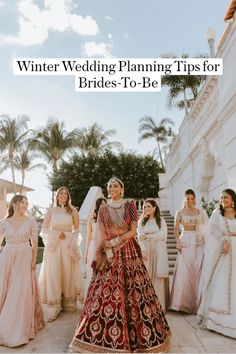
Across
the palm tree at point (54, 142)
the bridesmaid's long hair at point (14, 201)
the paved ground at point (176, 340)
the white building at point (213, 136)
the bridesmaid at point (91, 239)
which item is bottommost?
the paved ground at point (176, 340)

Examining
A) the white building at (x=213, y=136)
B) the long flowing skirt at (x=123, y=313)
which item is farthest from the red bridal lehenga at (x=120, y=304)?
the white building at (x=213, y=136)

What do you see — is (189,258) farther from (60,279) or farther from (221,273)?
(60,279)

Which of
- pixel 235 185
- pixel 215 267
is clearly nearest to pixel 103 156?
pixel 235 185

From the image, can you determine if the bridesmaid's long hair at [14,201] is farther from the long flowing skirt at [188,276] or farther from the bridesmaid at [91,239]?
the long flowing skirt at [188,276]

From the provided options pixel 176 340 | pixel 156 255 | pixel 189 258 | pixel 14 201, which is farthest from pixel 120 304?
pixel 189 258

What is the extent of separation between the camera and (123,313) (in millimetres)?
3232

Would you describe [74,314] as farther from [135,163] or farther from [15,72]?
[135,163]

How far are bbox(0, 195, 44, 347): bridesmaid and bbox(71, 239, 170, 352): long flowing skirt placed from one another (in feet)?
2.56

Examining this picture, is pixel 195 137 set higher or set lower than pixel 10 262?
higher

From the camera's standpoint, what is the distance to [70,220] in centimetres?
523

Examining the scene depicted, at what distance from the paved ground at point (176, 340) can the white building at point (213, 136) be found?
3037mm

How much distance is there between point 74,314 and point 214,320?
208 cm

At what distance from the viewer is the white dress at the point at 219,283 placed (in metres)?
3.82

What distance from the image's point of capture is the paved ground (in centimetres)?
340
